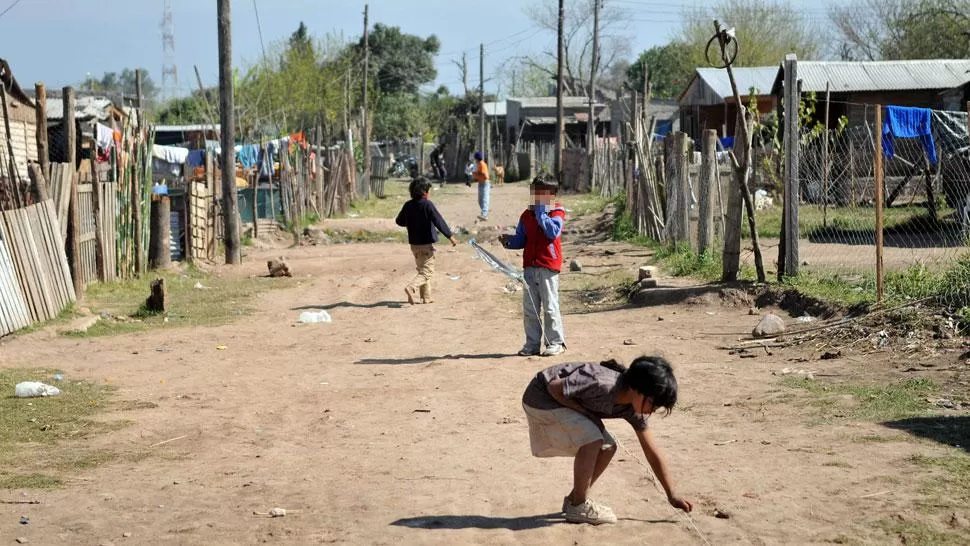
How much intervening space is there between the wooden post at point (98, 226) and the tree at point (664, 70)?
182ft

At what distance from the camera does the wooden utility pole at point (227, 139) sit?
65.3 ft

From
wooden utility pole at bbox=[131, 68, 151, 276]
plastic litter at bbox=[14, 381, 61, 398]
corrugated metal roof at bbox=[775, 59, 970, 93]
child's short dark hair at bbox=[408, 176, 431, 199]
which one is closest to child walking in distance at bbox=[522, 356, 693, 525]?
plastic litter at bbox=[14, 381, 61, 398]

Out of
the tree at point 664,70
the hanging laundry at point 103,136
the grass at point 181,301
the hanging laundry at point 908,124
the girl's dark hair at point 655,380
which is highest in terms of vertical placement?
the tree at point 664,70

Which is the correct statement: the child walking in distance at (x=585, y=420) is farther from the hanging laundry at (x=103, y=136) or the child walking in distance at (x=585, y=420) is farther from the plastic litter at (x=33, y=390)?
the hanging laundry at (x=103, y=136)

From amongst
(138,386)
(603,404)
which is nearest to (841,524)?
(603,404)

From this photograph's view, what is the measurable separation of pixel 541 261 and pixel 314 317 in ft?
14.4

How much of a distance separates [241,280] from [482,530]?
1316 centimetres

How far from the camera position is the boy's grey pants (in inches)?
409

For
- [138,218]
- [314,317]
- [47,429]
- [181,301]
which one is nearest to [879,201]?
[314,317]

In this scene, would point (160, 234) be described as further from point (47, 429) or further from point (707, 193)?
point (47, 429)

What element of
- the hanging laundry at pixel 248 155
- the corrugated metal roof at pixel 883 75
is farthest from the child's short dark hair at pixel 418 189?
the corrugated metal roof at pixel 883 75

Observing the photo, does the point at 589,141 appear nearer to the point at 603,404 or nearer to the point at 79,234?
the point at 79,234

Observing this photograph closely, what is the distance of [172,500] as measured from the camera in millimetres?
6340

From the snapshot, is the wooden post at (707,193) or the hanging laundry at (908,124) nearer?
the wooden post at (707,193)
